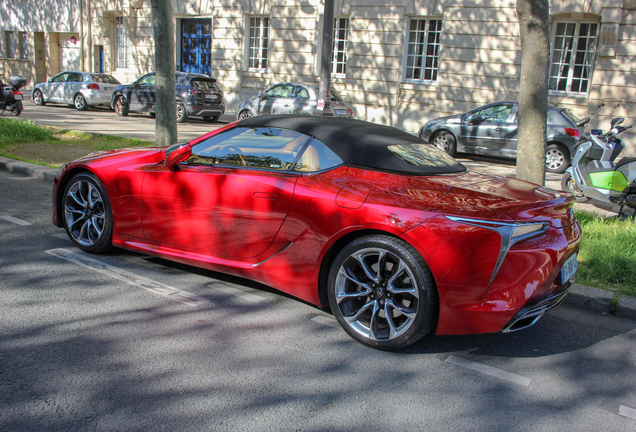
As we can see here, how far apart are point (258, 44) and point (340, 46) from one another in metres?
3.96

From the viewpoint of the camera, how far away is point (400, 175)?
12.2 ft

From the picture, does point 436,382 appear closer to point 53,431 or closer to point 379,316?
point 379,316

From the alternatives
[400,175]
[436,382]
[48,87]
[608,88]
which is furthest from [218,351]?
[48,87]

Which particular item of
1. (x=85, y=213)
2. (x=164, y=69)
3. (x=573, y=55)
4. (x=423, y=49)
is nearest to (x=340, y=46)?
(x=423, y=49)

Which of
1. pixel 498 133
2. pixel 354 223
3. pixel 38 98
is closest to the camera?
pixel 354 223

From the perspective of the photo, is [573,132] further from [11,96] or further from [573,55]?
[11,96]

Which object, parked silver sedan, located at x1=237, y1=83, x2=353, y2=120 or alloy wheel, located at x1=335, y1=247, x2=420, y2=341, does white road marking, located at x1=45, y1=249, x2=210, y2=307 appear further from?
parked silver sedan, located at x1=237, y1=83, x2=353, y2=120

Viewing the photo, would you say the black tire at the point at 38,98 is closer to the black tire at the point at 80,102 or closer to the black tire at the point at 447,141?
the black tire at the point at 80,102

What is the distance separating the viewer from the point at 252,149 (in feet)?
14.1

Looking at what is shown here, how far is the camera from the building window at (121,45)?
93.0 feet

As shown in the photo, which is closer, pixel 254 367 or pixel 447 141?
pixel 254 367

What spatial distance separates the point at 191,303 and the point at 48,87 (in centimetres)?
2199

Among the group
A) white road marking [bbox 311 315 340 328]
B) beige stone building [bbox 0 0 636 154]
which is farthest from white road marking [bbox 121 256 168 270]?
beige stone building [bbox 0 0 636 154]

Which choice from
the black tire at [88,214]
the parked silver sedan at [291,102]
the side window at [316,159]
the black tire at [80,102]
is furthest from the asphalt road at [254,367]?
the black tire at [80,102]
